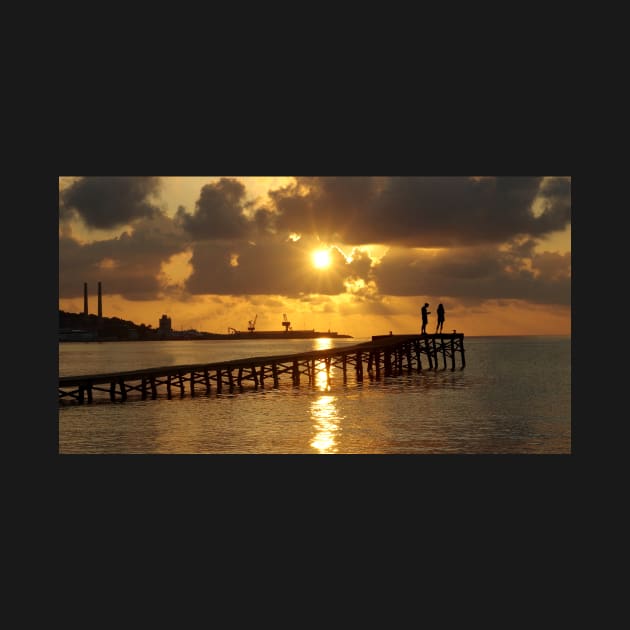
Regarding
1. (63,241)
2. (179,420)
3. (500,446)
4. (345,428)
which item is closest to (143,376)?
(179,420)

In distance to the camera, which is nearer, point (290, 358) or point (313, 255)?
point (313, 255)

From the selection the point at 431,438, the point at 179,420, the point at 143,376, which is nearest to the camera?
the point at 431,438

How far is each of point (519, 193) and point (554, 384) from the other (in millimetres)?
30736

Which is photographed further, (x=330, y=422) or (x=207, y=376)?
(x=207, y=376)

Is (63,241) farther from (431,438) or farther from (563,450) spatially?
(563,450)

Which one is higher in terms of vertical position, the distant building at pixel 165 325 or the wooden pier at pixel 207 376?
the distant building at pixel 165 325

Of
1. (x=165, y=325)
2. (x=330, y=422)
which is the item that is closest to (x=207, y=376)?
(x=165, y=325)

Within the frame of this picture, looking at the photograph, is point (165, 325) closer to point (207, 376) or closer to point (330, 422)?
point (207, 376)

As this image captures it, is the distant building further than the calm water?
Yes

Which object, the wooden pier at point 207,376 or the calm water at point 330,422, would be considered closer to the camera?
the calm water at point 330,422

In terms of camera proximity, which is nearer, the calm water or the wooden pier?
the calm water

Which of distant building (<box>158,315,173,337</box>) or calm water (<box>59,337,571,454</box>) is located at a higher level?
distant building (<box>158,315,173,337</box>)

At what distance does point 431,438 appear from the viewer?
23.3 meters

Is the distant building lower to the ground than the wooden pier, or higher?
higher
